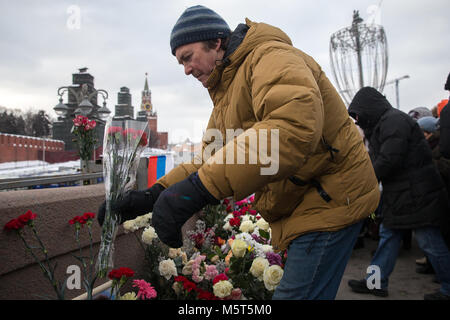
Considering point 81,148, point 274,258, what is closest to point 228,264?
point 274,258

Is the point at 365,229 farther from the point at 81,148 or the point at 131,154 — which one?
the point at 131,154

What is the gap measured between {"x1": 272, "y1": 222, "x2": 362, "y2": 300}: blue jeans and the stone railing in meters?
1.08

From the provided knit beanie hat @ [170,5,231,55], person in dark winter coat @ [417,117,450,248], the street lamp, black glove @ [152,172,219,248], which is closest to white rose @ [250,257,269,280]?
black glove @ [152,172,219,248]

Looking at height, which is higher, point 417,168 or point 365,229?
point 417,168

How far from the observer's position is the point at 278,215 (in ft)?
5.19

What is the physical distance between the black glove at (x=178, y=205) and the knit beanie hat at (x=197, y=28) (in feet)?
2.23

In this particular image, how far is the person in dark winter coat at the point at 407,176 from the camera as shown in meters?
3.29

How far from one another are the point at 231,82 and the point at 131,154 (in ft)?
1.80

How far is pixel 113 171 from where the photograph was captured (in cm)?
150

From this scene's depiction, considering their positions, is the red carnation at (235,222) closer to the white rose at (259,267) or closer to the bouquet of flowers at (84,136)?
the white rose at (259,267)

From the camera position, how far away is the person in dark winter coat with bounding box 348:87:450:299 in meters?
3.29

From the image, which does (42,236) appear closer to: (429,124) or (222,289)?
(222,289)

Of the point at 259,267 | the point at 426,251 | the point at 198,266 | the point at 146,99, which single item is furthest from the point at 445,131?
the point at 146,99

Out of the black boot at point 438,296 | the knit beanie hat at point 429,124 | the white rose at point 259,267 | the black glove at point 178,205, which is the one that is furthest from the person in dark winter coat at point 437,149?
the black glove at point 178,205
